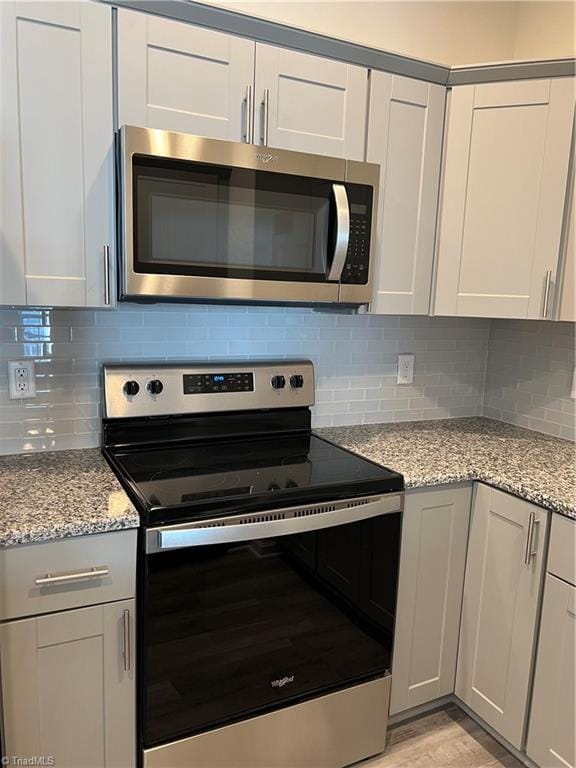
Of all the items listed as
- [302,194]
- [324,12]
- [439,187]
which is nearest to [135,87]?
[302,194]

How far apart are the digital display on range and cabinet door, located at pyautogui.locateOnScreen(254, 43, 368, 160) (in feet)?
2.48

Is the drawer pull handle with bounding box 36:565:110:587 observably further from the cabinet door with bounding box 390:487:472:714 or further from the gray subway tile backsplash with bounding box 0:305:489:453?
the cabinet door with bounding box 390:487:472:714

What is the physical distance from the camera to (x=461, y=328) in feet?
8.40

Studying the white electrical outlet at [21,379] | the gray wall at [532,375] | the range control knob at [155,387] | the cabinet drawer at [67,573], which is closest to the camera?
the cabinet drawer at [67,573]

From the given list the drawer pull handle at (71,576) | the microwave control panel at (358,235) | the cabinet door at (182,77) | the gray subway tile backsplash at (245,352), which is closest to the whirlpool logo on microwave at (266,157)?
the cabinet door at (182,77)

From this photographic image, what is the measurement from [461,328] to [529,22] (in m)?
1.27

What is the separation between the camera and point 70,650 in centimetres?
138

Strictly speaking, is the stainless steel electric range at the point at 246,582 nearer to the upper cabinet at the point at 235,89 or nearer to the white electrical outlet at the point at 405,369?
the white electrical outlet at the point at 405,369

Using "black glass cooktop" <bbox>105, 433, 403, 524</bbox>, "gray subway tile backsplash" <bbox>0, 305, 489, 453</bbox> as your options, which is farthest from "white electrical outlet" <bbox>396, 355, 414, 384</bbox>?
"black glass cooktop" <bbox>105, 433, 403, 524</bbox>

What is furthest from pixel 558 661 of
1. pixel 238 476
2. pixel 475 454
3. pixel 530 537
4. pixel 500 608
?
pixel 238 476

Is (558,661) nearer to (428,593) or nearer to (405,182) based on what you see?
(428,593)

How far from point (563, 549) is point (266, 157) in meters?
1.36

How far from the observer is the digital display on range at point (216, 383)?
1950 mm

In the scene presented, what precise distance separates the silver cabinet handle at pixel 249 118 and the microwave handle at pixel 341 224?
278 mm
